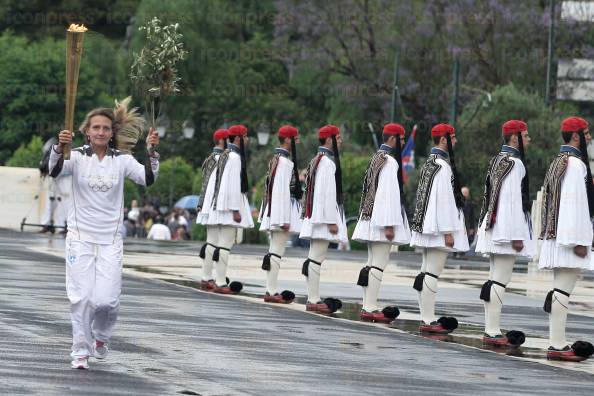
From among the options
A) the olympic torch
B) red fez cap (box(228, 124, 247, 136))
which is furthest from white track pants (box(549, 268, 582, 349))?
red fez cap (box(228, 124, 247, 136))

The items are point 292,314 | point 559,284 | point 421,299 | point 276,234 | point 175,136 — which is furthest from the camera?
point 175,136

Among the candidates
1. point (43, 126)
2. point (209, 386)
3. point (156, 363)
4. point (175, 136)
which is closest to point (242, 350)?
point (156, 363)

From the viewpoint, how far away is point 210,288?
21625mm

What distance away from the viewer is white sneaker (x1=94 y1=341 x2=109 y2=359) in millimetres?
12274

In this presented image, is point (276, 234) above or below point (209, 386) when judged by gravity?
above

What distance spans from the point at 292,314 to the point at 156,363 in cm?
607

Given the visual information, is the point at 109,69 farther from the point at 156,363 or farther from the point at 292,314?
the point at 156,363

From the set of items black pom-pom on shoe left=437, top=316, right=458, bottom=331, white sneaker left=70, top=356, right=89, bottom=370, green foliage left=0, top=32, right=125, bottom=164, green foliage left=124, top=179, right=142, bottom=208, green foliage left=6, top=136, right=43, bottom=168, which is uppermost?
green foliage left=0, top=32, right=125, bottom=164

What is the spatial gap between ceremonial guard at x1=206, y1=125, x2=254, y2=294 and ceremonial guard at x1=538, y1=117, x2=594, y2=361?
269 inches

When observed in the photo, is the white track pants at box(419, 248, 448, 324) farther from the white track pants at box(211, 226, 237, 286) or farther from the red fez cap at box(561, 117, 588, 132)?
the white track pants at box(211, 226, 237, 286)

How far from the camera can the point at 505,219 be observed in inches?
619

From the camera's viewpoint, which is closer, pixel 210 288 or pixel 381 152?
pixel 381 152

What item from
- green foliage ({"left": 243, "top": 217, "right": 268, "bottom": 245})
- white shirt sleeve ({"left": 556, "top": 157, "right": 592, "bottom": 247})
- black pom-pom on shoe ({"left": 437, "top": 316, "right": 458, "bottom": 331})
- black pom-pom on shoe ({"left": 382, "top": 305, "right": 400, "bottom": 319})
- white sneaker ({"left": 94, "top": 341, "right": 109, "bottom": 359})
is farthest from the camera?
green foliage ({"left": 243, "top": 217, "right": 268, "bottom": 245})

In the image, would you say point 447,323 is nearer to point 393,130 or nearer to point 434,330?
point 434,330
